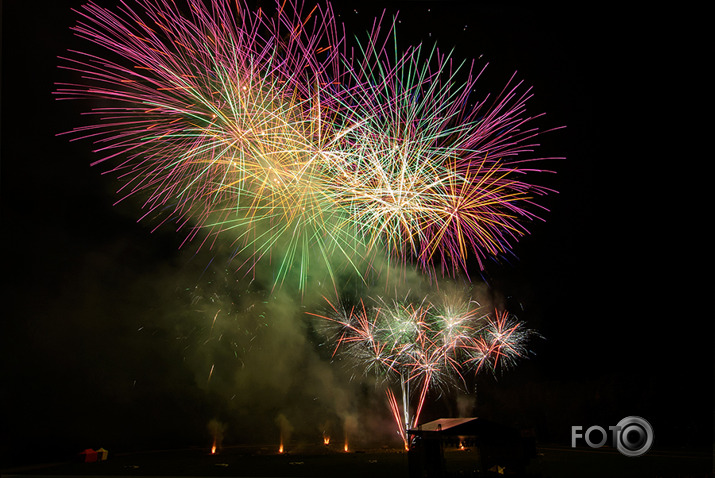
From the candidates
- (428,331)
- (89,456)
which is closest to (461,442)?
(428,331)

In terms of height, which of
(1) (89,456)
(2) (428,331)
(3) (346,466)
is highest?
(2) (428,331)

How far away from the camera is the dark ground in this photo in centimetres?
1217

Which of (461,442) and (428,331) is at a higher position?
(428,331)

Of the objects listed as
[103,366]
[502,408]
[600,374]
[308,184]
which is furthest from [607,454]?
[103,366]

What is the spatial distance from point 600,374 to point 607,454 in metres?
6.93

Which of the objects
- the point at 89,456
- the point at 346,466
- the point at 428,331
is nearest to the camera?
the point at 346,466

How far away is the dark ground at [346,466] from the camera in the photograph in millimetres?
12172

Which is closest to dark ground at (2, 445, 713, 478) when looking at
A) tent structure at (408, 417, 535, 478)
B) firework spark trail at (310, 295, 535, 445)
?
tent structure at (408, 417, 535, 478)

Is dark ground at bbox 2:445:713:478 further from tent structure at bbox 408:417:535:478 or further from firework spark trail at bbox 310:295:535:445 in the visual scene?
firework spark trail at bbox 310:295:535:445

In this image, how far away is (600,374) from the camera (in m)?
22.2

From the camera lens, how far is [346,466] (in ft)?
55.0

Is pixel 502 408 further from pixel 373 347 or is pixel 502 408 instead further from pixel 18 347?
pixel 18 347

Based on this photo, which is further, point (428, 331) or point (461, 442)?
point (428, 331)

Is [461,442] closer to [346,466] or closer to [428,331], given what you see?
[346,466]
